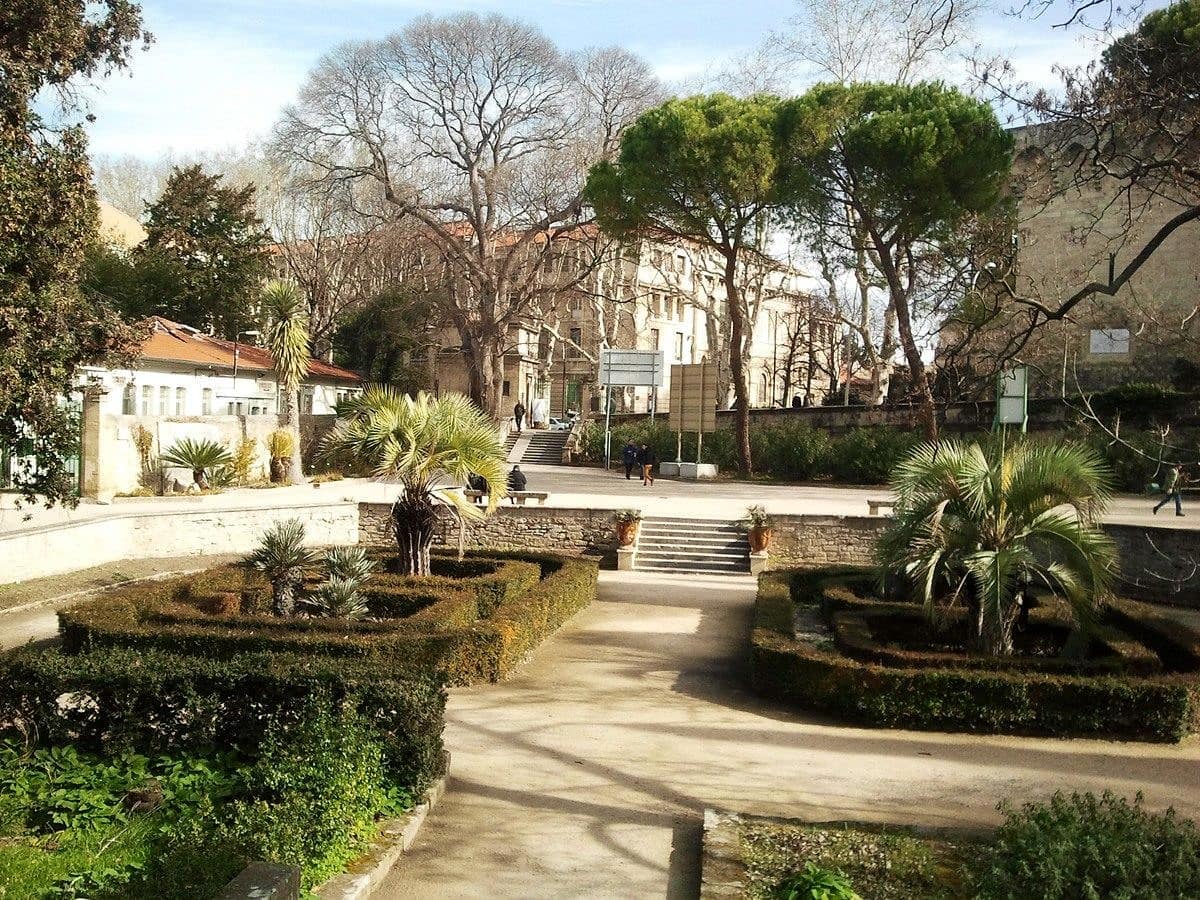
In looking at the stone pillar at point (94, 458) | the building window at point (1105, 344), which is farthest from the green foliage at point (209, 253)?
the building window at point (1105, 344)

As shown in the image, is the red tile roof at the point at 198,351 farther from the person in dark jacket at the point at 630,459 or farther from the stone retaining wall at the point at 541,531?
Result: the stone retaining wall at the point at 541,531

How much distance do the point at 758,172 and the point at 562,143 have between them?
11.3 meters

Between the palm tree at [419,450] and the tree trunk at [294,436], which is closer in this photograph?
the palm tree at [419,450]

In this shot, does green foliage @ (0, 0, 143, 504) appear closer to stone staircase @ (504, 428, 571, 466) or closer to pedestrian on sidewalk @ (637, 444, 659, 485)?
pedestrian on sidewalk @ (637, 444, 659, 485)

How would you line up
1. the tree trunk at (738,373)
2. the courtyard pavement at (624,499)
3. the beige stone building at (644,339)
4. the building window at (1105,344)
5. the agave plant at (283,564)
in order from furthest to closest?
the beige stone building at (644,339) → the tree trunk at (738,373) → the building window at (1105,344) → the courtyard pavement at (624,499) → the agave plant at (283,564)

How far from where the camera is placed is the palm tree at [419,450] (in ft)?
46.1

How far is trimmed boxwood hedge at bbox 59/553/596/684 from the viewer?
1055 cm

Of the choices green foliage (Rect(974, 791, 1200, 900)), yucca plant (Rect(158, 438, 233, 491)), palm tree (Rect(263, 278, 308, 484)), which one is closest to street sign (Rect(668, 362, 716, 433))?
palm tree (Rect(263, 278, 308, 484))

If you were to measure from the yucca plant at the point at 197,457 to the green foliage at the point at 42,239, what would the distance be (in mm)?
14260

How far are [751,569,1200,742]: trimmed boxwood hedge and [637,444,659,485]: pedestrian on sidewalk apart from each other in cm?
2224

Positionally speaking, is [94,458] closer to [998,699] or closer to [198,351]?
[198,351]

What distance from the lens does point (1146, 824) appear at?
19.2 feet

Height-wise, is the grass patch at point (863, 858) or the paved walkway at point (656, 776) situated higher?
the grass patch at point (863, 858)

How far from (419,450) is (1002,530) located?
699cm
